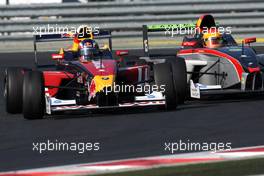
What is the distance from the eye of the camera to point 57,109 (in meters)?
11.5

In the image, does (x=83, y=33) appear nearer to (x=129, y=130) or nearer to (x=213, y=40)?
(x=213, y=40)

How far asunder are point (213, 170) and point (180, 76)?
4856 mm

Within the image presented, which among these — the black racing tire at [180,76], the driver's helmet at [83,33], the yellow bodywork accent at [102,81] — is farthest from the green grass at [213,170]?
the driver's helmet at [83,33]

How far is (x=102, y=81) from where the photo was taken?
11.9 meters

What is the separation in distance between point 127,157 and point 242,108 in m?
4.16

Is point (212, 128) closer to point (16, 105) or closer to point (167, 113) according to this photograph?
point (167, 113)

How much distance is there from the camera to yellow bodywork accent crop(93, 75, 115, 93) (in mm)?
11859

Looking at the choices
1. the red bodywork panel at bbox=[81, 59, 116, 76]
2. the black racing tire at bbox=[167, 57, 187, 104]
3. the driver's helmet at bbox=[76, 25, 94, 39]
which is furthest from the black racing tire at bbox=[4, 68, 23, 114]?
the black racing tire at bbox=[167, 57, 187, 104]

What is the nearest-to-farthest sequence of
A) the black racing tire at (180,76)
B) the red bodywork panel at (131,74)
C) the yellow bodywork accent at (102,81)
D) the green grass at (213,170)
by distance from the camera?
1. the green grass at (213,170)
2. the yellow bodywork accent at (102,81)
3. the black racing tire at (180,76)
4. the red bodywork panel at (131,74)

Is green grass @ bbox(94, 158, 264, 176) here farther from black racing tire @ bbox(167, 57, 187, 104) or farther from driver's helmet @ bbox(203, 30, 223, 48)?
driver's helmet @ bbox(203, 30, 223, 48)

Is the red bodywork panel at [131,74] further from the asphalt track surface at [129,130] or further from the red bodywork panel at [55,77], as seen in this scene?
the red bodywork panel at [55,77]

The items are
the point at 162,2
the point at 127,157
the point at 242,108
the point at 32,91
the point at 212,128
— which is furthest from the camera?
the point at 162,2

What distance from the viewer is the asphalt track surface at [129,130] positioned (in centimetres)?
898

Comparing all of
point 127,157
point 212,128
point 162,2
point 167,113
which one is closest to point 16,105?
point 167,113
